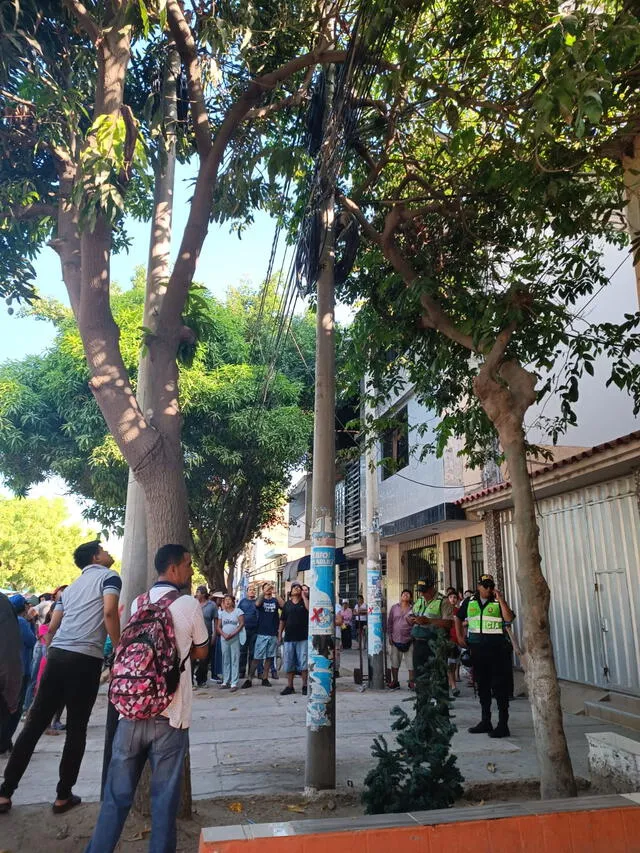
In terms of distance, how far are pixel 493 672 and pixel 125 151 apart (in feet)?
20.8

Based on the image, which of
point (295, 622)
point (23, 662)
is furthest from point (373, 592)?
point (23, 662)

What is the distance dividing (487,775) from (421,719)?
197 centimetres

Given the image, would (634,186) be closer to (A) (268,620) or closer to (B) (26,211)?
(B) (26,211)

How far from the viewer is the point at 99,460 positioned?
15.3 meters

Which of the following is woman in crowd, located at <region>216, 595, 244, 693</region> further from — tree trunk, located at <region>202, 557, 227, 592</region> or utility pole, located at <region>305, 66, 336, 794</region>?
tree trunk, located at <region>202, 557, 227, 592</region>

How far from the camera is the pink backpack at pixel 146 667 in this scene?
337cm

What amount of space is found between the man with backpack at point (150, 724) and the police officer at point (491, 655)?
15.3 feet

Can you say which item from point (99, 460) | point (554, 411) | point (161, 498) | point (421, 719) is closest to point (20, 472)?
point (99, 460)

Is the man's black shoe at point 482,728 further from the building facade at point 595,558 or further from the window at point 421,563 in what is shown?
the window at point 421,563

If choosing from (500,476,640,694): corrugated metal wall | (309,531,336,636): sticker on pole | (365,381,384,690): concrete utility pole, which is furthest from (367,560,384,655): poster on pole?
(309,531,336,636): sticker on pole

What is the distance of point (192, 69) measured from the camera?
6.05 metres

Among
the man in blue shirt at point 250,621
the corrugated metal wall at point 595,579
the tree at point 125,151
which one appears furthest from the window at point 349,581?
the tree at point 125,151

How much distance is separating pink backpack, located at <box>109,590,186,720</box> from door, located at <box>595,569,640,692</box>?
22.5ft

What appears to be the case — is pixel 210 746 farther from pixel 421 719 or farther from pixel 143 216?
pixel 143 216
